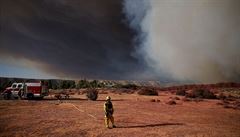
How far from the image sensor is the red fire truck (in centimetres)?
4138

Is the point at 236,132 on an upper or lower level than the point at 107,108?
lower

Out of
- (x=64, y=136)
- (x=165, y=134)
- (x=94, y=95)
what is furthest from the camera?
(x=94, y=95)

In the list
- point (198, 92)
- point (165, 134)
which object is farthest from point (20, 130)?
point (198, 92)

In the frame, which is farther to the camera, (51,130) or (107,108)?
(107,108)

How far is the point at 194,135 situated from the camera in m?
16.9

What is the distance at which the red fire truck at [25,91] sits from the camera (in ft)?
136

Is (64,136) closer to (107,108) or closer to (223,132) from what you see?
(107,108)

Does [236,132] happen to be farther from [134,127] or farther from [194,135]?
[134,127]

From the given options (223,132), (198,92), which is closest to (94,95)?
(198,92)

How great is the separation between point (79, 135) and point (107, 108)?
3198 mm

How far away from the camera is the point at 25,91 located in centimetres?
4150

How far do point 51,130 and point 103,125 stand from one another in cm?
366

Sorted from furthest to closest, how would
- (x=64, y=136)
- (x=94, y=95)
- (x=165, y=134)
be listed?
(x=94, y=95) → (x=165, y=134) → (x=64, y=136)

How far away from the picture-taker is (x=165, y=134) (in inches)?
653
